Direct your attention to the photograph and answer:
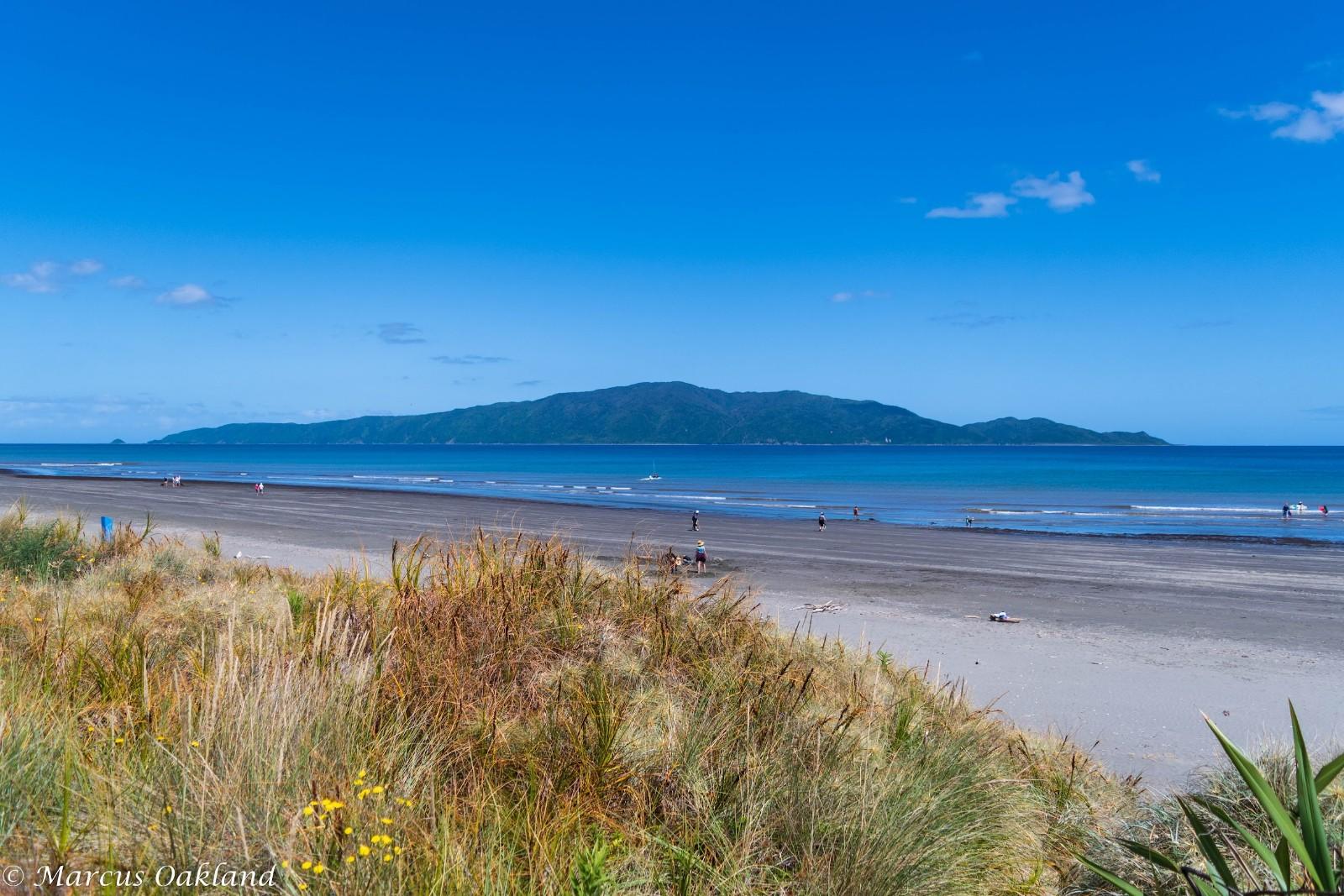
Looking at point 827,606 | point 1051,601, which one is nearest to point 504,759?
point 827,606

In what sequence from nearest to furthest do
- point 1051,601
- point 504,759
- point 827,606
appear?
point 504,759 < point 827,606 < point 1051,601

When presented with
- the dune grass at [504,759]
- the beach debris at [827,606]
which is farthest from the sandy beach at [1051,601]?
the dune grass at [504,759]

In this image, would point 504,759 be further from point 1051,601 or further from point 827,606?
point 1051,601

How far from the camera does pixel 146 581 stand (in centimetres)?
860

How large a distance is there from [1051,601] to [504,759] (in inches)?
542

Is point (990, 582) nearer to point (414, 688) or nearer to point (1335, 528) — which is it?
point (414, 688)

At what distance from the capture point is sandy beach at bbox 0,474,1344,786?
8.27 meters

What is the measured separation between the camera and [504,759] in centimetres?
400

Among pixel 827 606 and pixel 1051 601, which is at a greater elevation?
pixel 827 606

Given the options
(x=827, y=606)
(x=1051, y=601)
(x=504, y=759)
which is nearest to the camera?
(x=504, y=759)

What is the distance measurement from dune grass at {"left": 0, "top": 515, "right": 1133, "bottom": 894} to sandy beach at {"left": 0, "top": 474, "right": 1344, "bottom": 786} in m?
1.90

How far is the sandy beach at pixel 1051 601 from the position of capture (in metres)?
8.27

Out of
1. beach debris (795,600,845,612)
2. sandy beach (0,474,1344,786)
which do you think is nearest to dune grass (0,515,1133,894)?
sandy beach (0,474,1344,786)

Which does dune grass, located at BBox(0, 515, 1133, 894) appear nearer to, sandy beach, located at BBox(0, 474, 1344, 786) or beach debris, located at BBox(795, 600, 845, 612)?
sandy beach, located at BBox(0, 474, 1344, 786)
